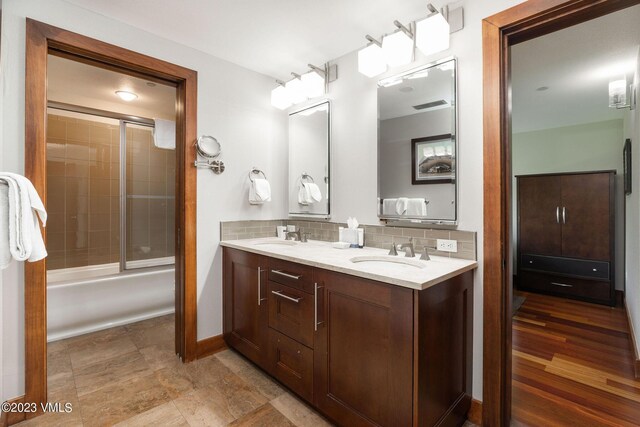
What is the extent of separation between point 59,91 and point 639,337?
5451 mm

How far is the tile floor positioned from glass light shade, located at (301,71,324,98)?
2.17 meters

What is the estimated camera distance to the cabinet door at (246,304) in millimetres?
2000

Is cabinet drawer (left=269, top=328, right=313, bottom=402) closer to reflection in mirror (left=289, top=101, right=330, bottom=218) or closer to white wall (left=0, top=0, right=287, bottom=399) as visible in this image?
white wall (left=0, top=0, right=287, bottom=399)

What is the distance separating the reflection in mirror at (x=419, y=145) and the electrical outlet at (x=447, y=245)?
12 cm

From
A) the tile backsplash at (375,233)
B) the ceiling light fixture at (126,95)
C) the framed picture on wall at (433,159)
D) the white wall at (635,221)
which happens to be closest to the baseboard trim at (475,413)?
the tile backsplash at (375,233)

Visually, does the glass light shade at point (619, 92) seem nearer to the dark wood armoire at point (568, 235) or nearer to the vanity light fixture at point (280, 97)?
the dark wood armoire at point (568, 235)

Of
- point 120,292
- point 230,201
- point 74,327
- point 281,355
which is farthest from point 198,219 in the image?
point 74,327

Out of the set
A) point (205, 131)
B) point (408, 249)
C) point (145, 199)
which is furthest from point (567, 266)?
point (145, 199)

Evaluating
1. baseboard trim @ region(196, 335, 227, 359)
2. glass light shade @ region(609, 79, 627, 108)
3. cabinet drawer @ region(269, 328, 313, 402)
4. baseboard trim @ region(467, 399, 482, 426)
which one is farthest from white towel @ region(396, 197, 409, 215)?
glass light shade @ region(609, 79, 627, 108)

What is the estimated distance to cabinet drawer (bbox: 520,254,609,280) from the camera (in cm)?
355

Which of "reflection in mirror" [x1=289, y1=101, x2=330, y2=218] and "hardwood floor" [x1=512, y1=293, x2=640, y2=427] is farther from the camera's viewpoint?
"reflection in mirror" [x1=289, y1=101, x2=330, y2=218]

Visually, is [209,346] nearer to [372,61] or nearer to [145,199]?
[145,199]

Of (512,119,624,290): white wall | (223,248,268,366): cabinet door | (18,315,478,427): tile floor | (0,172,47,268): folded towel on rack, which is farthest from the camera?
(512,119,624,290): white wall

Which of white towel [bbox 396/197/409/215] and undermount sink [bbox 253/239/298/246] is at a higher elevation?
white towel [bbox 396/197/409/215]
